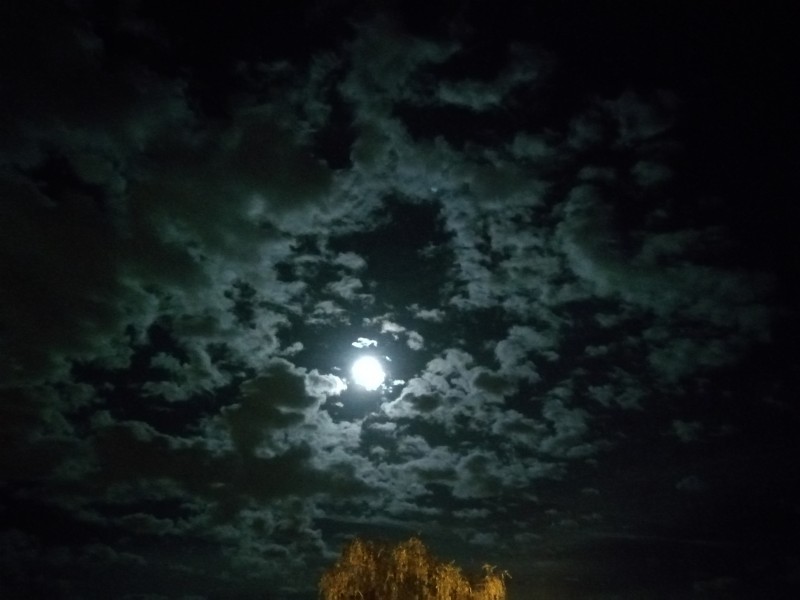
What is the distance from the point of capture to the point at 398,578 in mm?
17625

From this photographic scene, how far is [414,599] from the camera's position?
17.4 metres

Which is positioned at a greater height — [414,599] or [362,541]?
[362,541]

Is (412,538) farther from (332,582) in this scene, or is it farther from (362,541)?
(332,582)

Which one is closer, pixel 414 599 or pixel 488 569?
pixel 414 599

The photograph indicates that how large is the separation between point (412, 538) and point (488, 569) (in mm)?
2540

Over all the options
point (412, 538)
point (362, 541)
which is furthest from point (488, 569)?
point (362, 541)

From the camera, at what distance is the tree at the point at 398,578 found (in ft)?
57.4

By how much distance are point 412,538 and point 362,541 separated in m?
1.53

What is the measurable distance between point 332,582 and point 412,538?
2.67 meters

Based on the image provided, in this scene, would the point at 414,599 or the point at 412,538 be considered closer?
the point at 414,599

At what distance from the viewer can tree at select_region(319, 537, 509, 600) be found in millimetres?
17484

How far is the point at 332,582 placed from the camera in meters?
17.8

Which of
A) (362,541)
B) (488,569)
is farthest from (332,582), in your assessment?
(488,569)

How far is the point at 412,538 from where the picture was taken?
18531 mm
